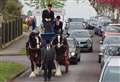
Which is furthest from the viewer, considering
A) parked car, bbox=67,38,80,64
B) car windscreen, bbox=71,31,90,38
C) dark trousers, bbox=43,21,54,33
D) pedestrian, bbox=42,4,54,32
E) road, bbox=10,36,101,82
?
car windscreen, bbox=71,31,90,38

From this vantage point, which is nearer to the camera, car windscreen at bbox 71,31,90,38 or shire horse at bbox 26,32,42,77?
shire horse at bbox 26,32,42,77

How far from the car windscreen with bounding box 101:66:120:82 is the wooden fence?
30.1 metres

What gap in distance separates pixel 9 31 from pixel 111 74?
1393 inches

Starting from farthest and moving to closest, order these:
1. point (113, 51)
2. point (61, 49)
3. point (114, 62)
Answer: point (113, 51) → point (61, 49) → point (114, 62)

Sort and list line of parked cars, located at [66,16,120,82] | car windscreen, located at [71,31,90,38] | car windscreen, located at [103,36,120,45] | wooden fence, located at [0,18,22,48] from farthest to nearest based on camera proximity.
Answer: wooden fence, located at [0,18,22,48], car windscreen, located at [71,31,90,38], car windscreen, located at [103,36,120,45], line of parked cars, located at [66,16,120,82]

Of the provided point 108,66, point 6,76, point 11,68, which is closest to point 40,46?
point 6,76

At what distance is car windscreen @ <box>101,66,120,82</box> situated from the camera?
12.6 metres

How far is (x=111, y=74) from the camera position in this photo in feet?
42.0

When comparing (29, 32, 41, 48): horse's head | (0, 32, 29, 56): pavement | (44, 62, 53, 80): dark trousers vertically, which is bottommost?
(0, 32, 29, 56): pavement

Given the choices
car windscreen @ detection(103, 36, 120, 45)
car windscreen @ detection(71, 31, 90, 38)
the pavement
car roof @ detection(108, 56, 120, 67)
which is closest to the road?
car windscreen @ detection(103, 36, 120, 45)

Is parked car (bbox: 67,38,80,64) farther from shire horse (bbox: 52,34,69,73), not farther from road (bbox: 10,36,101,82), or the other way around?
shire horse (bbox: 52,34,69,73)

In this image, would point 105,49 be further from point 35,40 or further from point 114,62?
point 114,62

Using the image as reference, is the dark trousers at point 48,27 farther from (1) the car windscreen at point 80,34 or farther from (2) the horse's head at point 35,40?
(1) the car windscreen at point 80,34

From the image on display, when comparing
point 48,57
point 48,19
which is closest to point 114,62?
point 48,57
